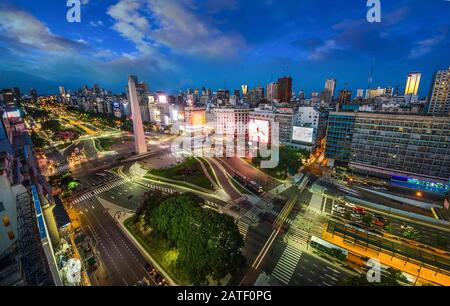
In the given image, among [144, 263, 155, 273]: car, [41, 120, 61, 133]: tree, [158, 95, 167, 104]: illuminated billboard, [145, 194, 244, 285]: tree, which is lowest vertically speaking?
[144, 263, 155, 273]: car

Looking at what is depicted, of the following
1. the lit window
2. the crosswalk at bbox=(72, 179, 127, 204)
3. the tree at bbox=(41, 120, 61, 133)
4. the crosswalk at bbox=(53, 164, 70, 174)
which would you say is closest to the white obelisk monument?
the crosswalk at bbox=(53, 164, 70, 174)

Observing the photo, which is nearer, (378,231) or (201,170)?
(378,231)

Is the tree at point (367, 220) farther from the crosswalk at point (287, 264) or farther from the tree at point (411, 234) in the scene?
the crosswalk at point (287, 264)

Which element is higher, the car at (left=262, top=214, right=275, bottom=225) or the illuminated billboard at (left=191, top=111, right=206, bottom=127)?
the illuminated billboard at (left=191, top=111, right=206, bottom=127)

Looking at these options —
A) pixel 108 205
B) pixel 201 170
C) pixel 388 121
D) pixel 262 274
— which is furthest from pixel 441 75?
pixel 108 205

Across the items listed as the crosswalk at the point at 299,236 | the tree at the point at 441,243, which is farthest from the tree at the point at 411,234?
the crosswalk at the point at 299,236

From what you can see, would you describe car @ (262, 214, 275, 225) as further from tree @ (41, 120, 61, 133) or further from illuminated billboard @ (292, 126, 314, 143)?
tree @ (41, 120, 61, 133)

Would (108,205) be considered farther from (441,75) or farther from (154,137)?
(441,75)

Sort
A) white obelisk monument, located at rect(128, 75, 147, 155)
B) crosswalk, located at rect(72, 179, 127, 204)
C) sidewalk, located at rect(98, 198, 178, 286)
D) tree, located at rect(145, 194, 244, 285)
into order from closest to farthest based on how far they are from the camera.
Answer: tree, located at rect(145, 194, 244, 285), sidewalk, located at rect(98, 198, 178, 286), crosswalk, located at rect(72, 179, 127, 204), white obelisk monument, located at rect(128, 75, 147, 155)
